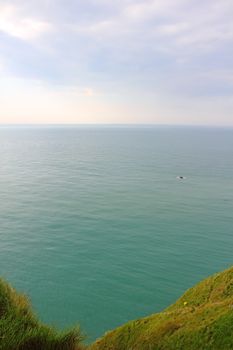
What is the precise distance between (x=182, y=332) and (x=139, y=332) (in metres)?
3.21

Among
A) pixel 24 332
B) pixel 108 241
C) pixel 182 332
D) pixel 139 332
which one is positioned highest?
pixel 24 332

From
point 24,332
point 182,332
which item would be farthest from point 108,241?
point 24,332

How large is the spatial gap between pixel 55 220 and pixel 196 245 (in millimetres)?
29176

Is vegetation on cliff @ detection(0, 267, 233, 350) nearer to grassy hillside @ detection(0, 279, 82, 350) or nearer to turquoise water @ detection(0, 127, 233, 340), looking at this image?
grassy hillside @ detection(0, 279, 82, 350)

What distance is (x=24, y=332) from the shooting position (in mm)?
13602

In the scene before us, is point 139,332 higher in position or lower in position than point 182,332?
lower

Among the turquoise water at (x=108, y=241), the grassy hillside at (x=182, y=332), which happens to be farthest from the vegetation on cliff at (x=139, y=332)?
the turquoise water at (x=108, y=241)

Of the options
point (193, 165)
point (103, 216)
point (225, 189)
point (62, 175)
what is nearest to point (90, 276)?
point (103, 216)

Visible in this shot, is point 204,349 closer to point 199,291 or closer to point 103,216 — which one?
point 199,291

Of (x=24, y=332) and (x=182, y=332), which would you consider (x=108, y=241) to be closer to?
(x=182, y=332)

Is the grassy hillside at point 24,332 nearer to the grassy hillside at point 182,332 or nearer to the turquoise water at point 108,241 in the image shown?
the grassy hillside at point 182,332

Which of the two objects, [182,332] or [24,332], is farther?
[182,332]

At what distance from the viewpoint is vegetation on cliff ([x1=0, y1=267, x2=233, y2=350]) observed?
13281 mm

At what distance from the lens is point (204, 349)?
13.4 m
